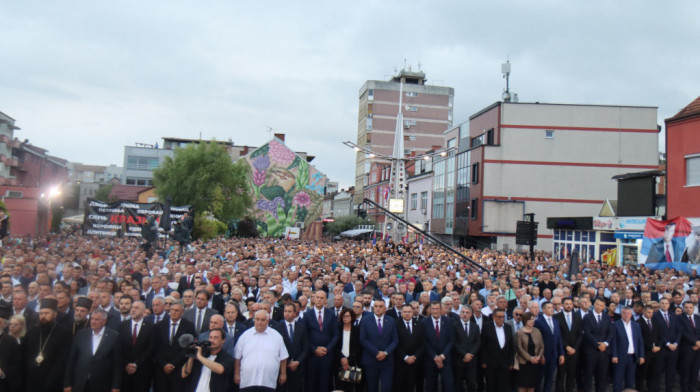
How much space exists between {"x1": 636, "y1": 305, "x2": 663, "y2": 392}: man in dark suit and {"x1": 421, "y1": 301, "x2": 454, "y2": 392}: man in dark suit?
345 cm

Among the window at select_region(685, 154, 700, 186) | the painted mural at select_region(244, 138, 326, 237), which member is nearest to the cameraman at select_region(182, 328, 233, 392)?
the window at select_region(685, 154, 700, 186)

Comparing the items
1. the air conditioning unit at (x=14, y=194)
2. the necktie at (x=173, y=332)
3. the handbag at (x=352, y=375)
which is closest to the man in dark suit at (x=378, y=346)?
the handbag at (x=352, y=375)

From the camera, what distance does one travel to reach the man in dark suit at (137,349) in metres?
6.85

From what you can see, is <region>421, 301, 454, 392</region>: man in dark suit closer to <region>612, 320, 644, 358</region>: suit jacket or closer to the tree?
<region>612, 320, 644, 358</region>: suit jacket

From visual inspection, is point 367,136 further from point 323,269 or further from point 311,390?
point 311,390

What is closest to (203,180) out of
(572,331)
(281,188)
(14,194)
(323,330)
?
(14,194)

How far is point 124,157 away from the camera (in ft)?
255

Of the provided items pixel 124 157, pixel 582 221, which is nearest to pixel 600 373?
pixel 582 221

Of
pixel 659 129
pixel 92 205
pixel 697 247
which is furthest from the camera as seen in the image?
pixel 659 129

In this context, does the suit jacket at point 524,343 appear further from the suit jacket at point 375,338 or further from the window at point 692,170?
the window at point 692,170

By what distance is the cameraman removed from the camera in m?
6.11

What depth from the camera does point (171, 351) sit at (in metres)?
6.83

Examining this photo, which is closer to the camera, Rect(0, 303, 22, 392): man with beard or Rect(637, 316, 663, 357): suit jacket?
Rect(0, 303, 22, 392): man with beard

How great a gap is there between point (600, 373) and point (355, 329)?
13.3 ft
